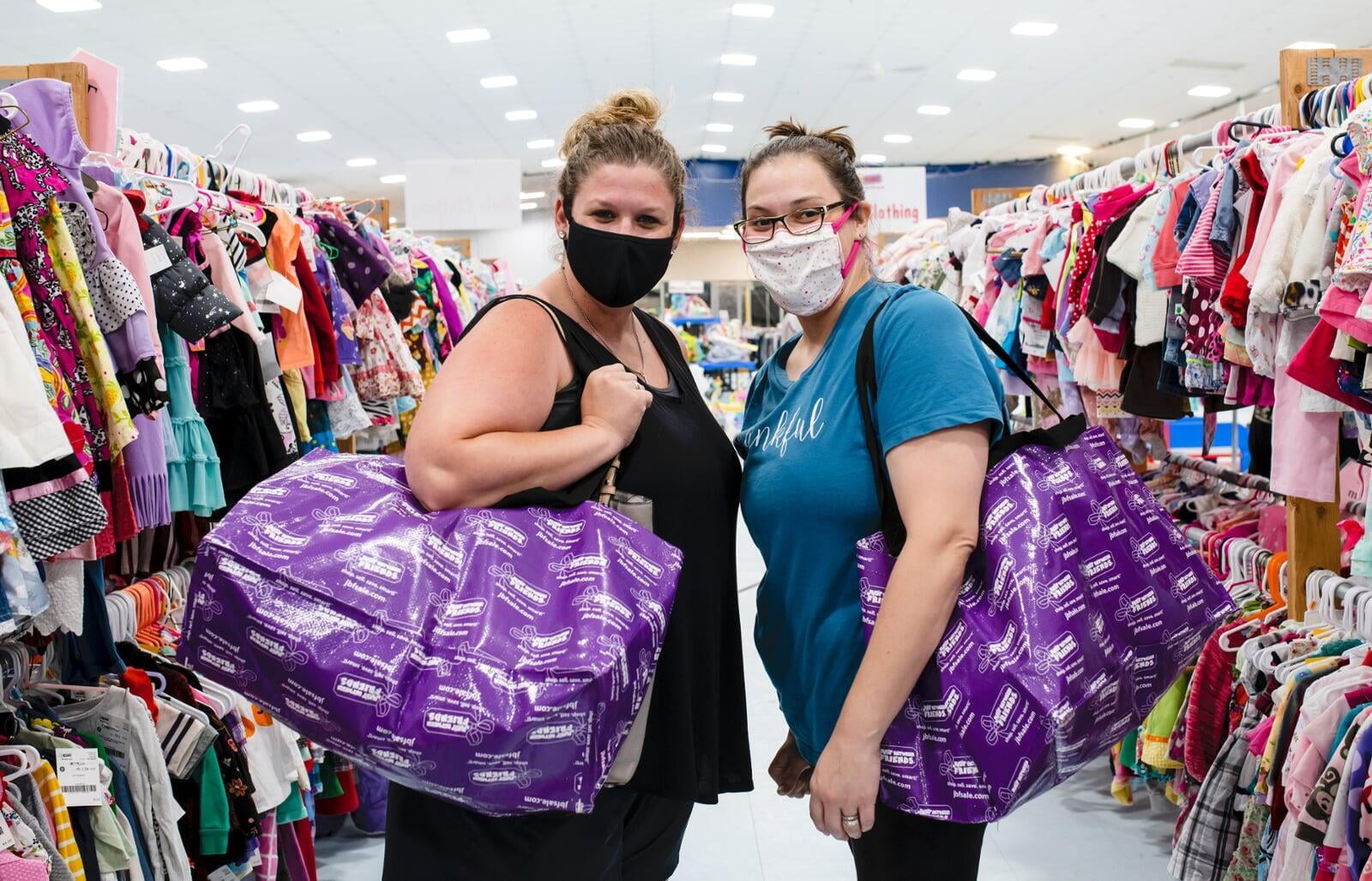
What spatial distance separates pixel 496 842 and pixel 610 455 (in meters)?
0.51

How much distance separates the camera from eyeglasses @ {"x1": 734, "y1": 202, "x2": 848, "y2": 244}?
1.73 metres

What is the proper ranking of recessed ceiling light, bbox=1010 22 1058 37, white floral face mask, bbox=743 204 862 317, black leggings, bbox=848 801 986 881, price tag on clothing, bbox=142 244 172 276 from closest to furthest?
black leggings, bbox=848 801 986 881 → white floral face mask, bbox=743 204 862 317 → price tag on clothing, bbox=142 244 172 276 → recessed ceiling light, bbox=1010 22 1058 37

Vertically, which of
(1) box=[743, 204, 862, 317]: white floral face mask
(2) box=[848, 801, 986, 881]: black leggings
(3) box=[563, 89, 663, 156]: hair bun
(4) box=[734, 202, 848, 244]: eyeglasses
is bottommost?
(2) box=[848, 801, 986, 881]: black leggings

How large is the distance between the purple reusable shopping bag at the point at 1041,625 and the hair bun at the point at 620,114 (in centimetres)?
50

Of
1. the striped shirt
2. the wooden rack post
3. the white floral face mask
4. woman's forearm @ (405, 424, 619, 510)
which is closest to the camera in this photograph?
woman's forearm @ (405, 424, 619, 510)

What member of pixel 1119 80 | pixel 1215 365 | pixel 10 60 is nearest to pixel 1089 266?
pixel 1215 365

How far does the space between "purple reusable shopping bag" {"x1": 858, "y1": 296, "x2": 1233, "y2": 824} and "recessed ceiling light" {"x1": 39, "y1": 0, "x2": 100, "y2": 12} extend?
9.18 m

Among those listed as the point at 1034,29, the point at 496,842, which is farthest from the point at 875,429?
the point at 1034,29

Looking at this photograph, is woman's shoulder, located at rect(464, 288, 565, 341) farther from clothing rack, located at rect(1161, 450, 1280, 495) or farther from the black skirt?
clothing rack, located at rect(1161, 450, 1280, 495)

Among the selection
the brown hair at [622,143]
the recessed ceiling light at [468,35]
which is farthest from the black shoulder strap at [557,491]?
the recessed ceiling light at [468,35]

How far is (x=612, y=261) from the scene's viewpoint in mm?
1648

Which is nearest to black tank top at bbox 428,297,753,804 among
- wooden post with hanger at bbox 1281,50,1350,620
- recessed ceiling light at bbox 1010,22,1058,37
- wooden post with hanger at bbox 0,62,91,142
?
wooden post with hanger at bbox 0,62,91,142

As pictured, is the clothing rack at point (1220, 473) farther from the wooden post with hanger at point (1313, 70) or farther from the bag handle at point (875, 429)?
the bag handle at point (875, 429)

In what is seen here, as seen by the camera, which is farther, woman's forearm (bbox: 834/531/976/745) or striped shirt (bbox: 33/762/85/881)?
striped shirt (bbox: 33/762/85/881)
